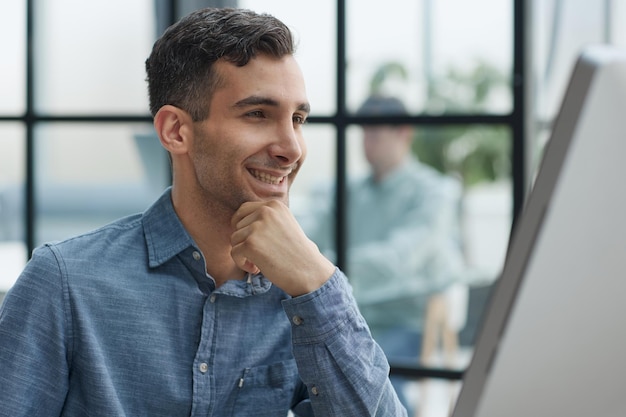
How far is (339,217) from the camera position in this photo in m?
2.78

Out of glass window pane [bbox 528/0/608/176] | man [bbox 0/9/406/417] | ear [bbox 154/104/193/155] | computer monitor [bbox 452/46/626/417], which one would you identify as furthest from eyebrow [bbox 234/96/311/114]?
glass window pane [bbox 528/0/608/176]

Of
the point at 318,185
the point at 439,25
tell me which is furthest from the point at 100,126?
the point at 439,25

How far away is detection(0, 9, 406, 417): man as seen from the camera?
1178 millimetres

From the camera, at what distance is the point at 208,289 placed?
1334mm

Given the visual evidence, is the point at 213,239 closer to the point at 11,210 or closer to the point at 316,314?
the point at 316,314

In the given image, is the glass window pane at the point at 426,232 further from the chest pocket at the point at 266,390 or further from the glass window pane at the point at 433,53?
the chest pocket at the point at 266,390

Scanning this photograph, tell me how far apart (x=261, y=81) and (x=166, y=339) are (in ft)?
1.34

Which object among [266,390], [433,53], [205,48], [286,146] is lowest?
[266,390]

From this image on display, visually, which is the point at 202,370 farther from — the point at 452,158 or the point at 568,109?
the point at 452,158

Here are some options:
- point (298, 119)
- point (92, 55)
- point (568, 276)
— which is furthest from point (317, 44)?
point (568, 276)

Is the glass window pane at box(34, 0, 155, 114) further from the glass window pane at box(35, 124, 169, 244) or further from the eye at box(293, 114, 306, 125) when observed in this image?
the eye at box(293, 114, 306, 125)

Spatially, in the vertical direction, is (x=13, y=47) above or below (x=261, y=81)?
above

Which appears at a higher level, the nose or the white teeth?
the nose

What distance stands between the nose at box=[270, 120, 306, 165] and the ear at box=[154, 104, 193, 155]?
0.15m
